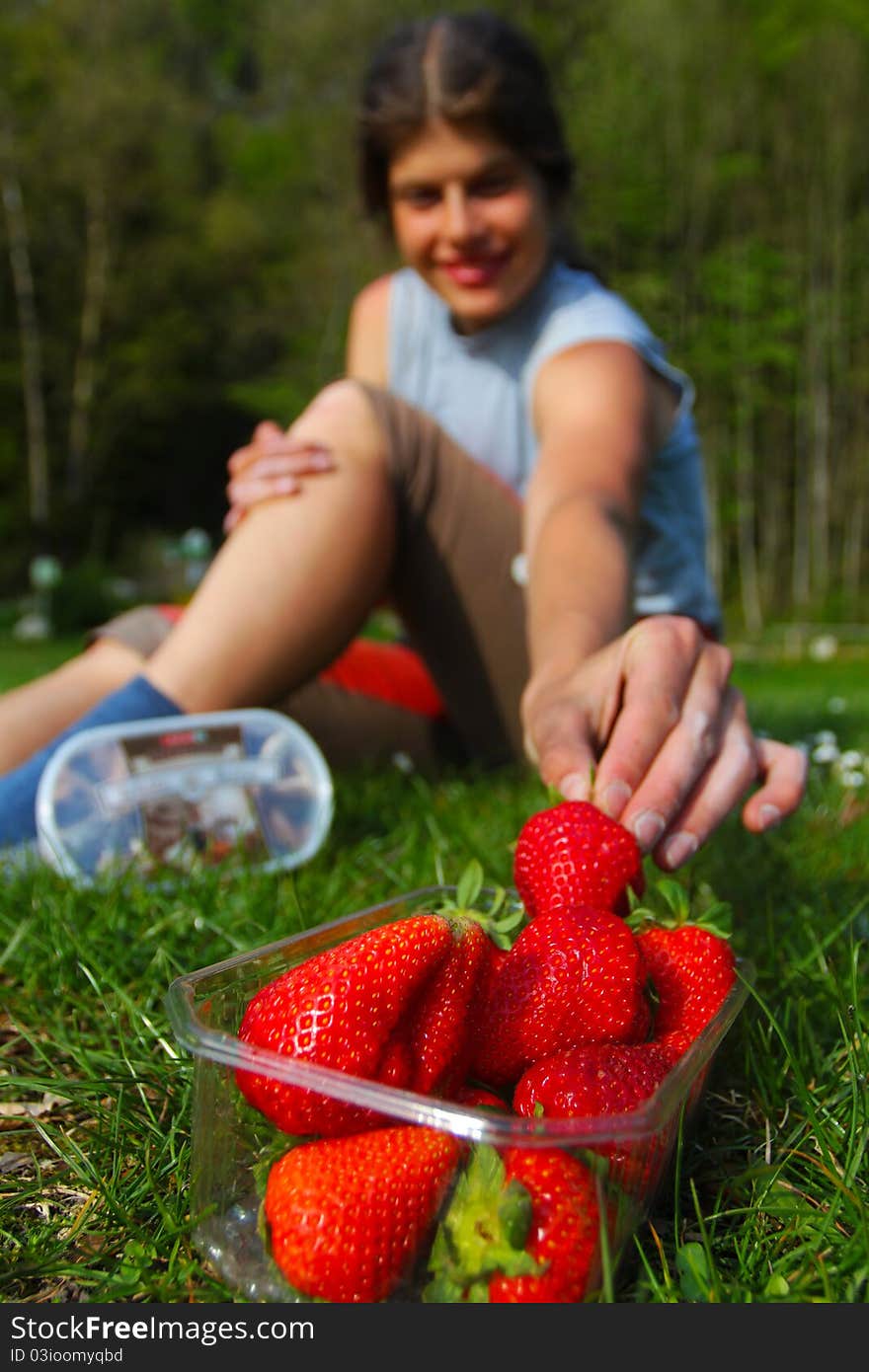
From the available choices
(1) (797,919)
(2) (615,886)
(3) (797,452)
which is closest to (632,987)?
(2) (615,886)

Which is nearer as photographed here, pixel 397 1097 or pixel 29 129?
pixel 397 1097

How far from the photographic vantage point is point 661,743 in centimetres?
106

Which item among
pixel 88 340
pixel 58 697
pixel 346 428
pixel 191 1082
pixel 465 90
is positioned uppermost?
pixel 465 90

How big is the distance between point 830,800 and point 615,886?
1241 millimetres

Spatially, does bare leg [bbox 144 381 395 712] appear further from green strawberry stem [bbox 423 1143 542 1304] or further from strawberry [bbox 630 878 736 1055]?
green strawberry stem [bbox 423 1143 542 1304]

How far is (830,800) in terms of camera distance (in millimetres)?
2049

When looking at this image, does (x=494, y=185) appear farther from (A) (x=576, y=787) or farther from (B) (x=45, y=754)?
(A) (x=576, y=787)

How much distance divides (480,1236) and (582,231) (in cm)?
1371

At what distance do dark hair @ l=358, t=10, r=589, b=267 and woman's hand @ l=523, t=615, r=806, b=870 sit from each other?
4.40 ft

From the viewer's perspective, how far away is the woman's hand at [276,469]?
185 centimetres

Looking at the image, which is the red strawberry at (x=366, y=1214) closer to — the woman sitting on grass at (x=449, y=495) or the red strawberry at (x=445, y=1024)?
the red strawberry at (x=445, y=1024)

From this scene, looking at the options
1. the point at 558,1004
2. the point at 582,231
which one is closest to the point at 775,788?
the point at 558,1004

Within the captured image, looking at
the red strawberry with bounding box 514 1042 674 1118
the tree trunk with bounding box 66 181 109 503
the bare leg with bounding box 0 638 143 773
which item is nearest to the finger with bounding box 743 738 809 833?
the red strawberry with bounding box 514 1042 674 1118

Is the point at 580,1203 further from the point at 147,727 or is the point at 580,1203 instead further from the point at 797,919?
the point at 147,727
